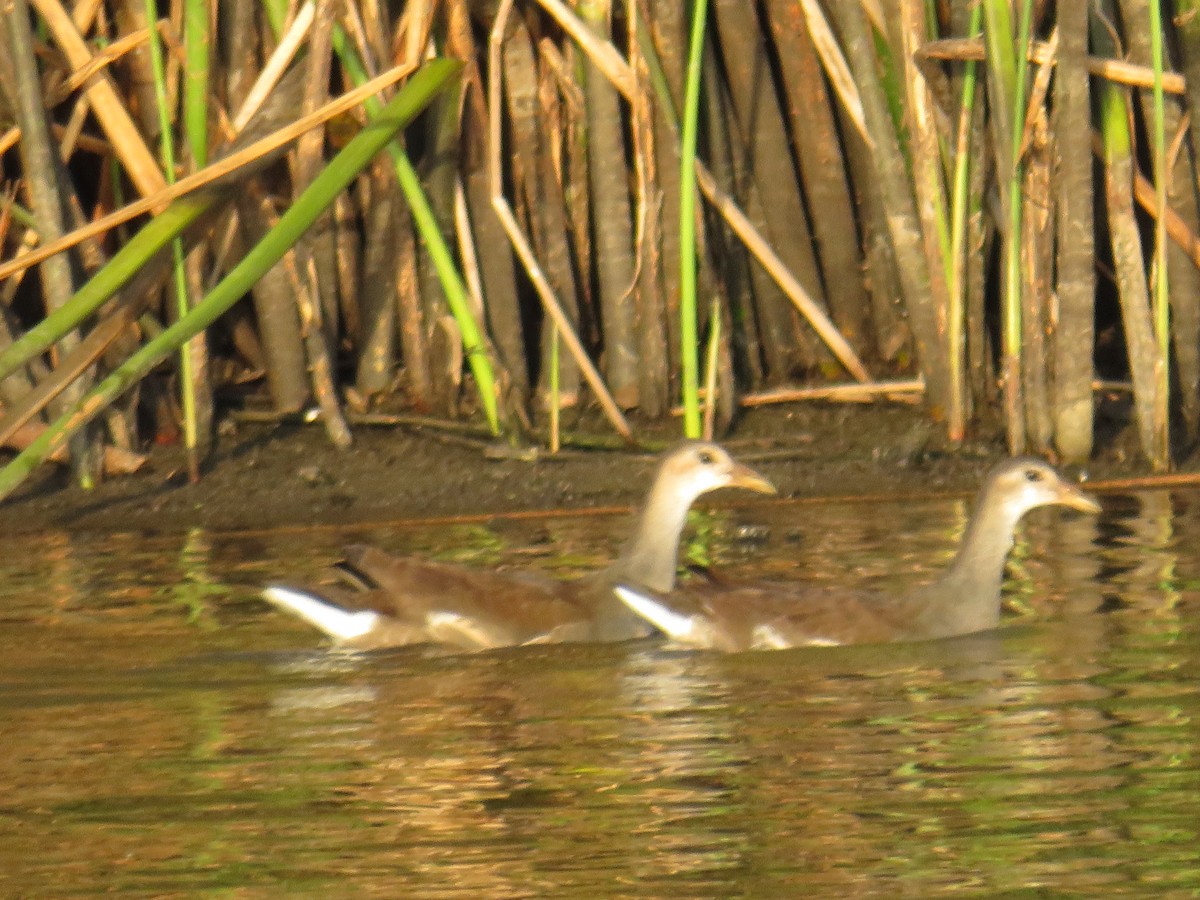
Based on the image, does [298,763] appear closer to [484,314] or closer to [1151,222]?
[484,314]

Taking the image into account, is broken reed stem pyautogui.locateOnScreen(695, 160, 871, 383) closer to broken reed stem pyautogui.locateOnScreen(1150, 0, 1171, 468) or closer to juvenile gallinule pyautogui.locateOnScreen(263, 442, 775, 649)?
broken reed stem pyautogui.locateOnScreen(1150, 0, 1171, 468)

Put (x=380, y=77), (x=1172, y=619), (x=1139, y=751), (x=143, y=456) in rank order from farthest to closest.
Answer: (x=143, y=456) → (x=380, y=77) → (x=1172, y=619) → (x=1139, y=751)

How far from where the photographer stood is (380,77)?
9.41 metres

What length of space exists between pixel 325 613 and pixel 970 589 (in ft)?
6.06

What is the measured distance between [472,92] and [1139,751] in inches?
231

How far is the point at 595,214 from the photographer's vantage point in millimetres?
10422

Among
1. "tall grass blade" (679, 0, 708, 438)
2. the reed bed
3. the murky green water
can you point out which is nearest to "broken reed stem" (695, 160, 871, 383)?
the reed bed

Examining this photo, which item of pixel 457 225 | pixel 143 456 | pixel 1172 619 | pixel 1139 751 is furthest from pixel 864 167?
pixel 1139 751

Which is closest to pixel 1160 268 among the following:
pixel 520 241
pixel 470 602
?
pixel 520 241

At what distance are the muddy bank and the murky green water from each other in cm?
155

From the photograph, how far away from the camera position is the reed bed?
948 cm

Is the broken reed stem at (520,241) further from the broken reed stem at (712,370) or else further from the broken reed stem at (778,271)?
the broken reed stem at (778,271)

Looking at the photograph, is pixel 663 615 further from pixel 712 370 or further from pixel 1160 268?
pixel 1160 268

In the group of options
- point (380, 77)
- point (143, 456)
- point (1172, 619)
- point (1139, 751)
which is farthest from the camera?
point (143, 456)
